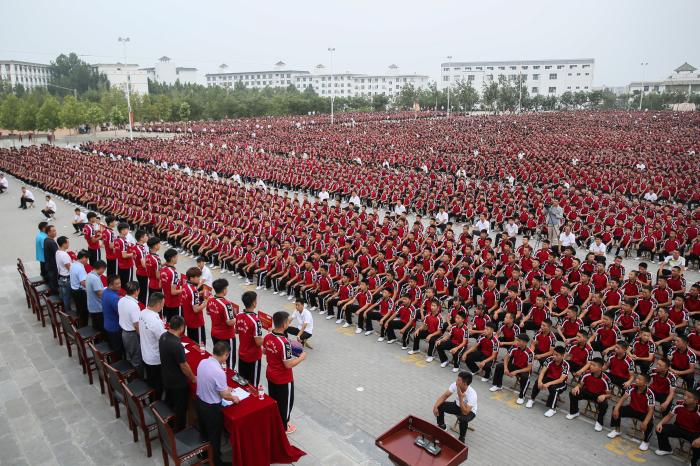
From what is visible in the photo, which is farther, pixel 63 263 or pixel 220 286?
pixel 63 263

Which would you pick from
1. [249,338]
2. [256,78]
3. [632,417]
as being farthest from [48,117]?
[256,78]

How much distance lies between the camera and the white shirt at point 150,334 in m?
5.22

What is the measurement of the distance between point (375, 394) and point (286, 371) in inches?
85.6

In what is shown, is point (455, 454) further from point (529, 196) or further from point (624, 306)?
point (529, 196)

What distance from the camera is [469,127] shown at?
148 feet

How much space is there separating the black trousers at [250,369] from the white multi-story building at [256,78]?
13110cm

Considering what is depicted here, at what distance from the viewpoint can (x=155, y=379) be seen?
17.9ft

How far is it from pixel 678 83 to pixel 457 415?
11352 centimetres

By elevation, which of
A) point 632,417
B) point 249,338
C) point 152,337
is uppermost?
point 152,337

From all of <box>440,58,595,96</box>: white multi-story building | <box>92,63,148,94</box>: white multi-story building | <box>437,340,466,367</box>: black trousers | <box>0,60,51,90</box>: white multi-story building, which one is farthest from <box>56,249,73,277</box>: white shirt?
<box>0,60,51,90</box>: white multi-story building

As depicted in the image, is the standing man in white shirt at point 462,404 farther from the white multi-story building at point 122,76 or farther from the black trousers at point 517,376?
the white multi-story building at point 122,76

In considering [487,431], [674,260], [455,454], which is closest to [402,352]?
[487,431]

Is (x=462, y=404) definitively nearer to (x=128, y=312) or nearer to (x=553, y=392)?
(x=553, y=392)

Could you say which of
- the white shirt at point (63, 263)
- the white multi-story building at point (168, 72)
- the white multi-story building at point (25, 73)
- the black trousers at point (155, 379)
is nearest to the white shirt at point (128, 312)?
the black trousers at point (155, 379)
